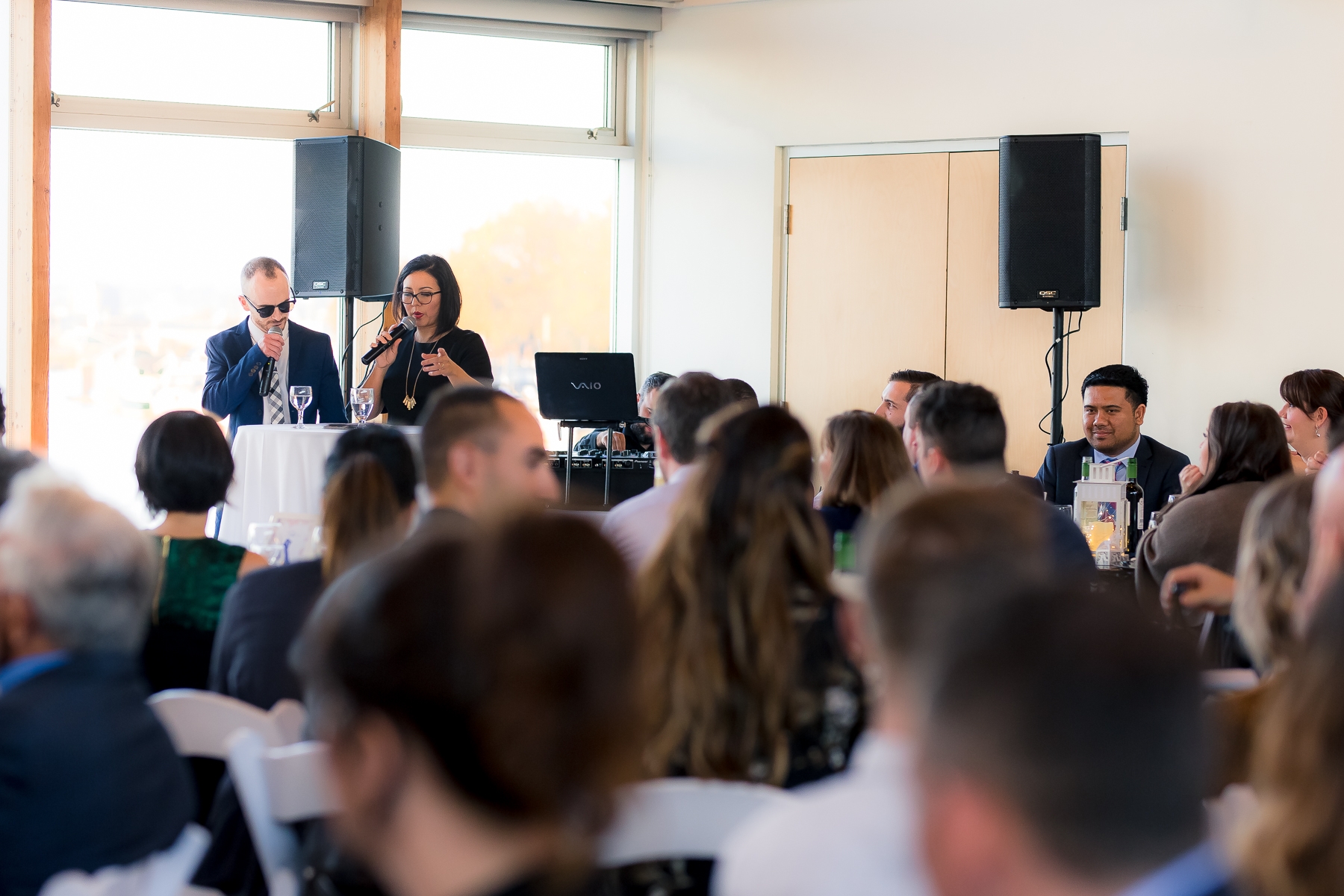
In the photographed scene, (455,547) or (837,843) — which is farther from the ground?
(455,547)

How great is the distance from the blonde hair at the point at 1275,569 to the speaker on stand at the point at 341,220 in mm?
4820

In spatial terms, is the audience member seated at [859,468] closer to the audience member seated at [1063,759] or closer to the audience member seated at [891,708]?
the audience member seated at [891,708]

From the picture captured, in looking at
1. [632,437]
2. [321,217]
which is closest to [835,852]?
[321,217]

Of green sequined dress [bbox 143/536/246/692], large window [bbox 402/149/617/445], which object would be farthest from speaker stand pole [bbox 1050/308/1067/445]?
green sequined dress [bbox 143/536/246/692]

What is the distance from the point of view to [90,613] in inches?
65.3

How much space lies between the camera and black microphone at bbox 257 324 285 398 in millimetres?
5320

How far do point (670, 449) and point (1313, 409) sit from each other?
321 centimetres

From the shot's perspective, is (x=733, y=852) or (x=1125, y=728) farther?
(x=733, y=852)

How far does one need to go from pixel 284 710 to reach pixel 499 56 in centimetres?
611

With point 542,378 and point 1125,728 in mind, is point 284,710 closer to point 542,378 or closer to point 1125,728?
point 1125,728

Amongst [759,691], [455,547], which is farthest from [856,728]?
[455,547]

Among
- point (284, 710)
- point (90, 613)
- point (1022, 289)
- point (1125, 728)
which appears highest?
point (1022, 289)

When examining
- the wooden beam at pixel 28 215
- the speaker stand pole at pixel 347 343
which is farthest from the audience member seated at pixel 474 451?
the wooden beam at pixel 28 215

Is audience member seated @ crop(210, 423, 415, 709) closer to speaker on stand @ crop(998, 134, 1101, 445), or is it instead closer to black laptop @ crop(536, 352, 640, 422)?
black laptop @ crop(536, 352, 640, 422)
